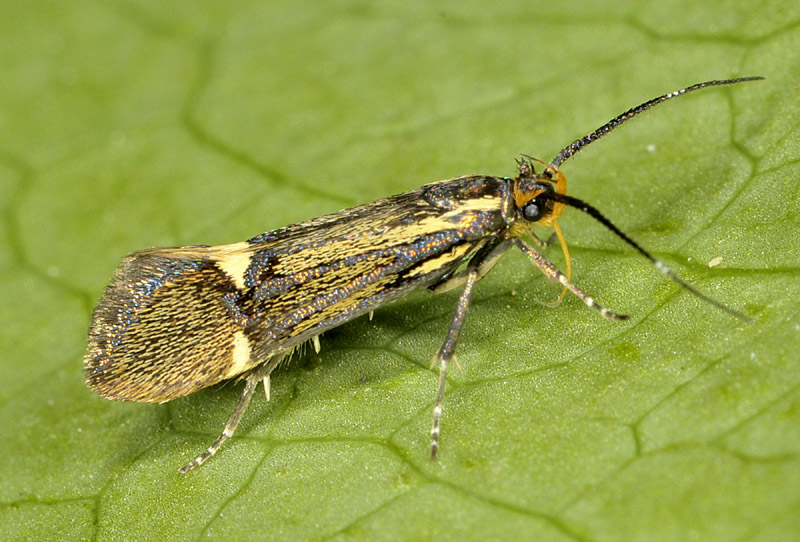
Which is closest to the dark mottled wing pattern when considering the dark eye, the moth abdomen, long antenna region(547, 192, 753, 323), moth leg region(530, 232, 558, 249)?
the moth abdomen

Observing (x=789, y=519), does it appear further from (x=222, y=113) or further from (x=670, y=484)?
(x=222, y=113)

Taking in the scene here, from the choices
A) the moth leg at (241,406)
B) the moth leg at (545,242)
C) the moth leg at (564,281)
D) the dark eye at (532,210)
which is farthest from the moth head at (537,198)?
the moth leg at (241,406)

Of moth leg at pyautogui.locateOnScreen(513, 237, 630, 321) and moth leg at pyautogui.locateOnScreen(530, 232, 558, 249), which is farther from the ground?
moth leg at pyautogui.locateOnScreen(530, 232, 558, 249)

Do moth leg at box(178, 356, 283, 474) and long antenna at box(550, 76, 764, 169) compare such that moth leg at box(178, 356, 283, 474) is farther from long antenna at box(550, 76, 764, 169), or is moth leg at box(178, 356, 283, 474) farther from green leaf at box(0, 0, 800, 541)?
long antenna at box(550, 76, 764, 169)

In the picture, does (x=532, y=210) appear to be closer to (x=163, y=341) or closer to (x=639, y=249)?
(x=639, y=249)

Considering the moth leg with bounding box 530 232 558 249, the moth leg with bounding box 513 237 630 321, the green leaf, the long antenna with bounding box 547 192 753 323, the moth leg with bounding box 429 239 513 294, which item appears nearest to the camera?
the green leaf

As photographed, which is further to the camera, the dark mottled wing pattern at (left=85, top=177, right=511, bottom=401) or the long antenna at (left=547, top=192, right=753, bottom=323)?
the dark mottled wing pattern at (left=85, top=177, right=511, bottom=401)

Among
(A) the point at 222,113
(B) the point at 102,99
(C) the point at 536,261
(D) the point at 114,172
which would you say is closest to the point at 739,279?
(C) the point at 536,261
